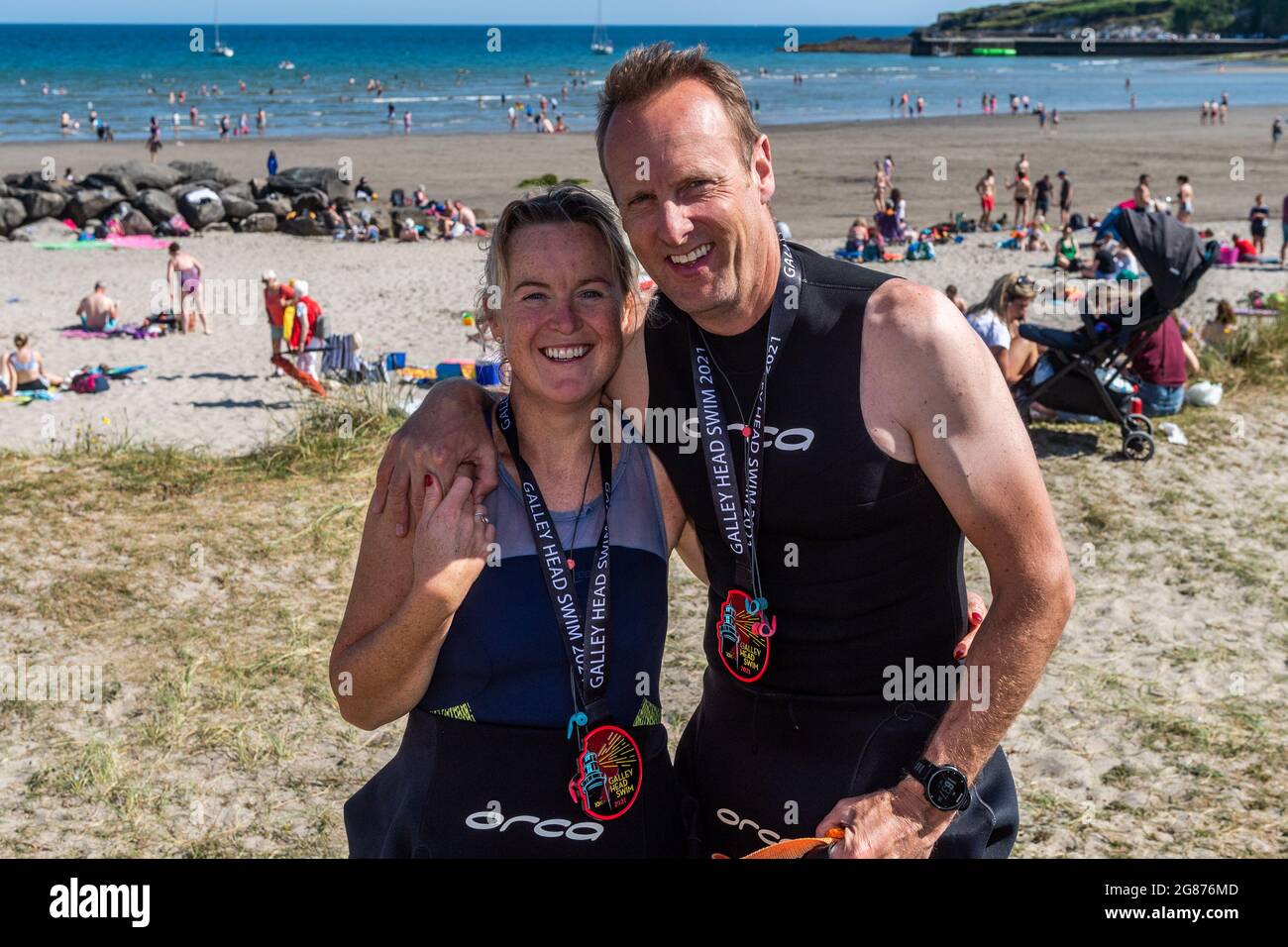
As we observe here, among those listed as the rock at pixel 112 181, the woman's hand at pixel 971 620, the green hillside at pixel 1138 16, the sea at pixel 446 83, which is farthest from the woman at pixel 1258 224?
the green hillside at pixel 1138 16

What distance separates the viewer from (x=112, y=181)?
30266mm

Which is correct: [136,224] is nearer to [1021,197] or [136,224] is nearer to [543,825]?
[1021,197]

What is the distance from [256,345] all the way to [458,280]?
505 cm

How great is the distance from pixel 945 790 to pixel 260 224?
28.2m

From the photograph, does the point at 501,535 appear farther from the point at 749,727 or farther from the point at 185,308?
the point at 185,308

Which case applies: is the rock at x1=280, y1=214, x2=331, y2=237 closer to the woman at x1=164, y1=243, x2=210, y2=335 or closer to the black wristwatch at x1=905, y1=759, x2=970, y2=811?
the woman at x1=164, y1=243, x2=210, y2=335

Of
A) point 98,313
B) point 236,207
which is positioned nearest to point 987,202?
point 236,207

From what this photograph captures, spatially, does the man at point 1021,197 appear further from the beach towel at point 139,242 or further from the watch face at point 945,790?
the watch face at point 945,790

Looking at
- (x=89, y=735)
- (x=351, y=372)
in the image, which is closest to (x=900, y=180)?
(x=351, y=372)

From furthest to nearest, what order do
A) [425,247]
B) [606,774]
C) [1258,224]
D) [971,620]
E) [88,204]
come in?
[88,204], [425,247], [1258,224], [971,620], [606,774]

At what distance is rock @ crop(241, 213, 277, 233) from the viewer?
2805cm

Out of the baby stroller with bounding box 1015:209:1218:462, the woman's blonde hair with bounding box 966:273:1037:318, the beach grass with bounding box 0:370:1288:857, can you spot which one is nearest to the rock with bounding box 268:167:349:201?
the woman's blonde hair with bounding box 966:273:1037:318

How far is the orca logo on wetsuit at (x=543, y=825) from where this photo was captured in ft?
7.93

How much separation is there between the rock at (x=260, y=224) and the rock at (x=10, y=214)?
4.92 metres
